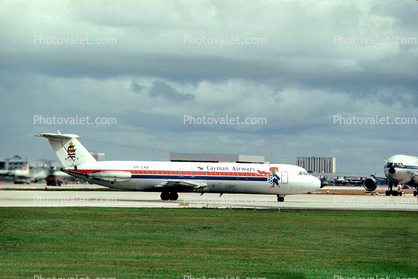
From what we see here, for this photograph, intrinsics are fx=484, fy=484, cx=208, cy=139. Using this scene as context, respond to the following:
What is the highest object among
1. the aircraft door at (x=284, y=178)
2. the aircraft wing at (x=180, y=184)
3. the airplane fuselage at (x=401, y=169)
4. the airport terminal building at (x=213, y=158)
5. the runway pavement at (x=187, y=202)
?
the airport terminal building at (x=213, y=158)

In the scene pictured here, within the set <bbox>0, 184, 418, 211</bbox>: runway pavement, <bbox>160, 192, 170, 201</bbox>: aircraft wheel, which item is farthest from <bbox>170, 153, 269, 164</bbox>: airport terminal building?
<bbox>160, 192, 170, 201</bbox>: aircraft wheel

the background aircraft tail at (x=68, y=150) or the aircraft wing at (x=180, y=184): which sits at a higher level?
the background aircraft tail at (x=68, y=150)

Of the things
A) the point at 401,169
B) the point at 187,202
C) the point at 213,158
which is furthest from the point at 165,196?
the point at 213,158

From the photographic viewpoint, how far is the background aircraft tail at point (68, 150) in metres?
48.0

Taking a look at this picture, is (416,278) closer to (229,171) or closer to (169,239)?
(169,239)

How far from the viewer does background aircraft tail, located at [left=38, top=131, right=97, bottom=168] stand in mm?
47969

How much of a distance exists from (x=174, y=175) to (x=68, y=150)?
35.4ft

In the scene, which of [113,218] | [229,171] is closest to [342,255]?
[113,218]

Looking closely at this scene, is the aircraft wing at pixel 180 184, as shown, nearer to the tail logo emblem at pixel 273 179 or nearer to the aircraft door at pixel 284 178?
the tail logo emblem at pixel 273 179

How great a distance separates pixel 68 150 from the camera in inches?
1889

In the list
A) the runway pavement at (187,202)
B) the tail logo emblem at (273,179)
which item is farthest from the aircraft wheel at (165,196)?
the tail logo emblem at (273,179)

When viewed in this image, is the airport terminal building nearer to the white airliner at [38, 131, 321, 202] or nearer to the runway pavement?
the runway pavement

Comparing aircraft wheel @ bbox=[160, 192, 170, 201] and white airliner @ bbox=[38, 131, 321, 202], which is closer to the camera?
white airliner @ bbox=[38, 131, 321, 202]

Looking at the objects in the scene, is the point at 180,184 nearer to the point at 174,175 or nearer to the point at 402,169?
the point at 174,175
